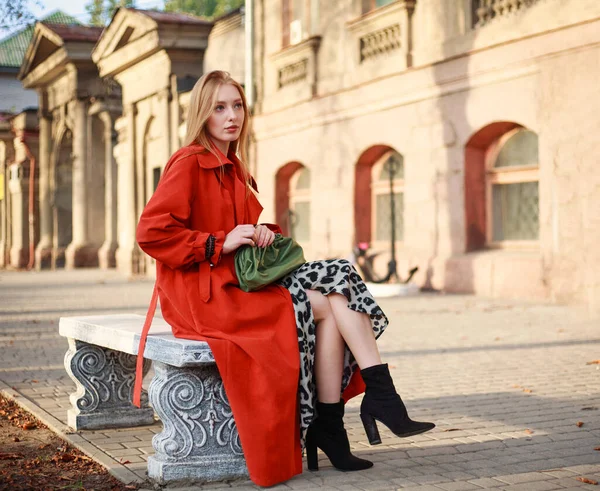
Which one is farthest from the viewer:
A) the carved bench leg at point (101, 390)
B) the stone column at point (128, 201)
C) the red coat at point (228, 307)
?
the stone column at point (128, 201)

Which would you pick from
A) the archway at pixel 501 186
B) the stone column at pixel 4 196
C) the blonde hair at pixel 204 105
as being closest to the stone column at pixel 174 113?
the archway at pixel 501 186

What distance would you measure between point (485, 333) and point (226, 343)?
6103 millimetres

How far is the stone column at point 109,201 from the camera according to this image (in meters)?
28.8

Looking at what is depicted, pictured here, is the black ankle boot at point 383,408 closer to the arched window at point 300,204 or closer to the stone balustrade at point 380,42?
the stone balustrade at point 380,42

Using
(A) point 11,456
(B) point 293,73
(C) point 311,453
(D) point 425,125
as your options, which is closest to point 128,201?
(B) point 293,73

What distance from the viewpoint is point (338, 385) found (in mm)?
4199

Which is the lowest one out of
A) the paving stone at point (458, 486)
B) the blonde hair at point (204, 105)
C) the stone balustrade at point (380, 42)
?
the paving stone at point (458, 486)

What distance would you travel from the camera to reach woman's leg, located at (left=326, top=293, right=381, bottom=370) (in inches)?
163

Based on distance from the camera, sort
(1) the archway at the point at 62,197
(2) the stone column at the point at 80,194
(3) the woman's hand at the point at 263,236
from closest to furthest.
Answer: (3) the woman's hand at the point at 263,236 < (2) the stone column at the point at 80,194 < (1) the archway at the point at 62,197

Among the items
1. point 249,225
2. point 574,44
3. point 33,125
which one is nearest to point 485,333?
point 574,44

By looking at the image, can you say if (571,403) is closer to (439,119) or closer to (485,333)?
(485,333)

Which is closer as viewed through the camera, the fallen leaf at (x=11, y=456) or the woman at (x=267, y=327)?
the woman at (x=267, y=327)

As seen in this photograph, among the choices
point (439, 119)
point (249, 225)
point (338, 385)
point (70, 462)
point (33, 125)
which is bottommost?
point (70, 462)

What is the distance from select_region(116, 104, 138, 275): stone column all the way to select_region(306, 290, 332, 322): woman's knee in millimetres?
21236
